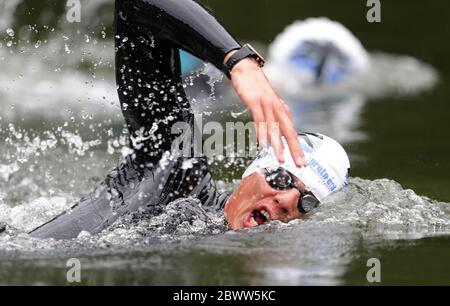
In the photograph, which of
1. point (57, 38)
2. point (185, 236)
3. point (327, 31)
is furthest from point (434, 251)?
point (57, 38)

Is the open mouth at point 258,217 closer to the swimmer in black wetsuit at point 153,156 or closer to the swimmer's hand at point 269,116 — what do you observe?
the swimmer in black wetsuit at point 153,156

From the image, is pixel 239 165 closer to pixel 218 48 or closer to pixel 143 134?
pixel 143 134

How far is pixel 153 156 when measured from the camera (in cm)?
453

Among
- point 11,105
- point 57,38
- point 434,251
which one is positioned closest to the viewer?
point 434,251

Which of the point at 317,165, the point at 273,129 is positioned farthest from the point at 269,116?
the point at 317,165

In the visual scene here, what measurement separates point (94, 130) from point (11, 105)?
1138 mm

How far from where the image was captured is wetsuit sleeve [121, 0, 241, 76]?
4.02 metres

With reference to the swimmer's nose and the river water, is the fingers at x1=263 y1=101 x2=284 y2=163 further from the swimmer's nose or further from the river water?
the swimmer's nose

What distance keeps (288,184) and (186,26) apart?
2.68 feet

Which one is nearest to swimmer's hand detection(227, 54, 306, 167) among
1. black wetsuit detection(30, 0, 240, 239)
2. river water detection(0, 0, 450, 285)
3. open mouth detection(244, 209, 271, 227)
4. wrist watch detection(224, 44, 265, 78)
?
wrist watch detection(224, 44, 265, 78)

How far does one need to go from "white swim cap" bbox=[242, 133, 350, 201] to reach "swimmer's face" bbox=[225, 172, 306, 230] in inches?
3.1
